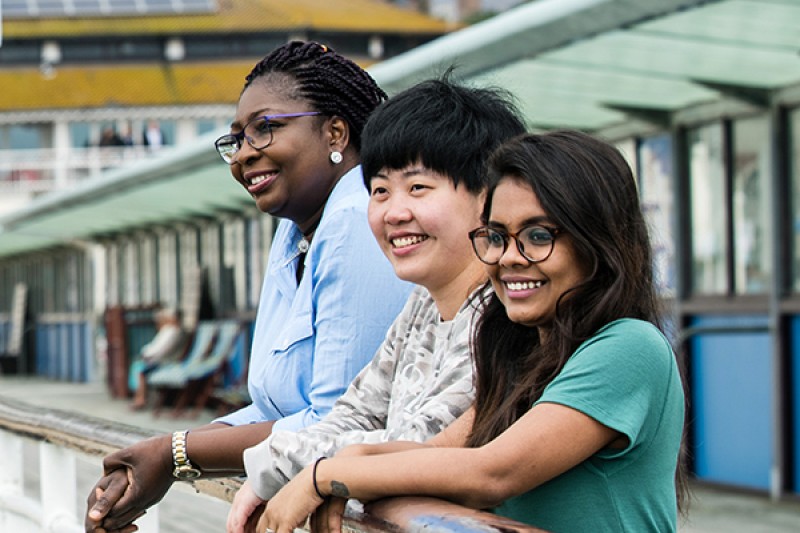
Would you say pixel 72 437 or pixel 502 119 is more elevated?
pixel 502 119

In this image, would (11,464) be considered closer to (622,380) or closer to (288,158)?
(288,158)

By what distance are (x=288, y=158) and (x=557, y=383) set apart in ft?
Answer: 3.55

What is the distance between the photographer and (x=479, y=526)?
1.54 m

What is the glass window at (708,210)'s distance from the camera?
9359 millimetres

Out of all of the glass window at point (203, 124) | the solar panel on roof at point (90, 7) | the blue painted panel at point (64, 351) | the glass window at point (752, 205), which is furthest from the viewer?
the solar panel on roof at point (90, 7)

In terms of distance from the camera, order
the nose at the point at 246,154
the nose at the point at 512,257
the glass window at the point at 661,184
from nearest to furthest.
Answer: the nose at the point at 512,257, the nose at the point at 246,154, the glass window at the point at 661,184

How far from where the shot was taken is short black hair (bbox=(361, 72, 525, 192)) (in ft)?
8.05

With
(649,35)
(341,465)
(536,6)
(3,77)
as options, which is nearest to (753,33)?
(649,35)

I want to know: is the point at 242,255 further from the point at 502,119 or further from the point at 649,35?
the point at 502,119

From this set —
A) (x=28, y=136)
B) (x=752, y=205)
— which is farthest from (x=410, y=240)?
(x=28, y=136)

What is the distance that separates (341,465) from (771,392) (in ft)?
23.8

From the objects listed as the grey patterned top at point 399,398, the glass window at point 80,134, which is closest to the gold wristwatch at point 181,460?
the grey patterned top at point 399,398

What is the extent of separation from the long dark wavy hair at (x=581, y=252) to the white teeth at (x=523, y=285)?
0.04 m

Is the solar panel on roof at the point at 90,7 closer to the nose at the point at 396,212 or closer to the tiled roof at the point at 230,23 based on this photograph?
the tiled roof at the point at 230,23
